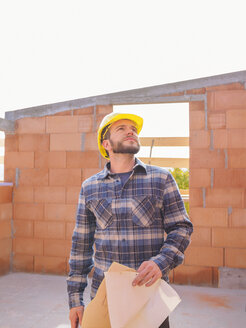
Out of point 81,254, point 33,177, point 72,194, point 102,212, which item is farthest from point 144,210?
point 33,177

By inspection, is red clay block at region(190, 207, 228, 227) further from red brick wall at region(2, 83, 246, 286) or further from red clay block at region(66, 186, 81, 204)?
red clay block at region(66, 186, 81, 204)

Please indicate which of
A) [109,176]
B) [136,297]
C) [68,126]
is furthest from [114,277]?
[68,126]

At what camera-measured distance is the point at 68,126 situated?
4793 mm

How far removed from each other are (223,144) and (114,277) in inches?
129

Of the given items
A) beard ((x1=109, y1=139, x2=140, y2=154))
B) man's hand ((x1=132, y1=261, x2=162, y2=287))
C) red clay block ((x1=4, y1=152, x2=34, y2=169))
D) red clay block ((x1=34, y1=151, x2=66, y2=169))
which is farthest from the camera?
red clay block ((x1=4, y1=152, x2=34, y2=169))

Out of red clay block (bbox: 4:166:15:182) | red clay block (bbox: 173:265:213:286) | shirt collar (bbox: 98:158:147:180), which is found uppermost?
shirt collar (bbox: 98:158:147:180)

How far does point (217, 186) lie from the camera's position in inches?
169

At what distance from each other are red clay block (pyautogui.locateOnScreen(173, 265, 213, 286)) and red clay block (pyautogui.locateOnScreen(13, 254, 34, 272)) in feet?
6.96

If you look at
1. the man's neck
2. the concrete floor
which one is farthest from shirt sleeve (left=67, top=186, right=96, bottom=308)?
the concrete floor

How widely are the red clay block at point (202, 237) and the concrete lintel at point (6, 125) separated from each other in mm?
3055

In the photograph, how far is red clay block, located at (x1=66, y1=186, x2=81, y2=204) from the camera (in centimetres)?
468

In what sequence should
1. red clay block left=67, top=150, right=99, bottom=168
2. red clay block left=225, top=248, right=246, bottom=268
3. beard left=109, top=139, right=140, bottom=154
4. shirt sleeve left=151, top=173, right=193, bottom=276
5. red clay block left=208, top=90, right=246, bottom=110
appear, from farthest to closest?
red clay block left=67, top=150, right=99, bottom=168 → red clay block left=208, top=90, right=246, bottom=110 → red clay block left=225, top=248, right=246, bottom=268 → beard left=109, top=139, right=140, bottom=154 → shirt sleeve left=151, top=173, right=193, bottom=276

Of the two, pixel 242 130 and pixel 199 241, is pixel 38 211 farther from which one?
pixel 242 130

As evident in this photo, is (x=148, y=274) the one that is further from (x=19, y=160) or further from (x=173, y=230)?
(x=19, y=160)
